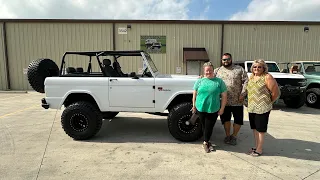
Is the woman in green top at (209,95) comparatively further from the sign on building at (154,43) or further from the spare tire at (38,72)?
the sign on building at (154,43)

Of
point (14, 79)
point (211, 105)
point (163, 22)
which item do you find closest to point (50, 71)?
point (211, 105)

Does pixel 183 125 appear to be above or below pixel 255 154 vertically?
above

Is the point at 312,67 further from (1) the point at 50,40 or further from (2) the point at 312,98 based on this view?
(1) the point at 50,40

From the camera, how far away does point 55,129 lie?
5535 millimetres

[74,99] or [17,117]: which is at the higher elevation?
[74,99]

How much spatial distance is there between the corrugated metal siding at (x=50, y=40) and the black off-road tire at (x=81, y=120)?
9.61m

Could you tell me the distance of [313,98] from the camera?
29.4 feet

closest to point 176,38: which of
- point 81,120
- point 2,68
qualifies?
point 81,120

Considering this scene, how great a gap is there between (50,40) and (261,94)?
44.5 ft

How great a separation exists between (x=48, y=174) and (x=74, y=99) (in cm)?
204

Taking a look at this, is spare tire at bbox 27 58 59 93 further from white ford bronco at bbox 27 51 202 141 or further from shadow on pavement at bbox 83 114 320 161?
shadow on pavement at bbox 83 114 320 161

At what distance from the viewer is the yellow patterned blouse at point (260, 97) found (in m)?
3.63

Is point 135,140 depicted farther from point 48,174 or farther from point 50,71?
point 50,71

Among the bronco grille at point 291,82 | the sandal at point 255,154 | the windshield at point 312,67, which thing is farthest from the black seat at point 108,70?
the windshield at point 312,67
